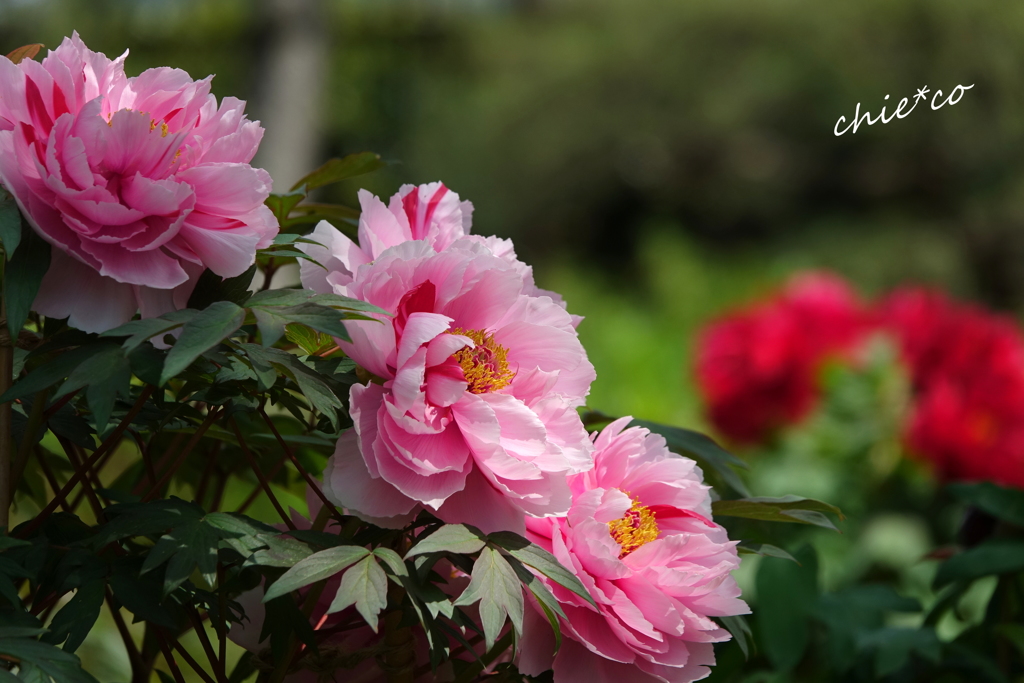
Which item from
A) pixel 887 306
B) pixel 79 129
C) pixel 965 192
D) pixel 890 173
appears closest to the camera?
pixel 79 129

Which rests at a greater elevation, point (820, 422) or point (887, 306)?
point (887, 306)

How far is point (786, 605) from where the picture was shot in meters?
0.74

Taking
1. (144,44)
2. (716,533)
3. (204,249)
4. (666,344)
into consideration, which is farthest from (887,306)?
(144,44)

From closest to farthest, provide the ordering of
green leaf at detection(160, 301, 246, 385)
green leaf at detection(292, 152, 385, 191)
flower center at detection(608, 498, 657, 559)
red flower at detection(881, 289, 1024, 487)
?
1. green leaf at detection(160, 301, 246, 385)
2. flower center at detection(608, 498, 657, 559)
3. green leaf at detection(292, 152, 385, 191)
4. red flower at detection(881, 289, 1024, 487)

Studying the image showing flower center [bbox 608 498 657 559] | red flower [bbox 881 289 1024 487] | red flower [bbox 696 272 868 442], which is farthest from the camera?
red flower [bbox 696 272 868 442]

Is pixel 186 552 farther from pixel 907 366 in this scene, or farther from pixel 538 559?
pixel 907 366

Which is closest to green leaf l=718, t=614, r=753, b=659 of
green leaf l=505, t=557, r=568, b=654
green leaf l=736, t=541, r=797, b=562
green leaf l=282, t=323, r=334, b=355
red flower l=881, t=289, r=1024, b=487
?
green leaf l=736, t=541, r=797, b=562

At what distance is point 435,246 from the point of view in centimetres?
43

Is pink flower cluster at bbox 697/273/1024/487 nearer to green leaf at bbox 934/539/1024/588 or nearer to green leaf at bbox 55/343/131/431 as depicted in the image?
green leaf at bbox 934/539/1024/588

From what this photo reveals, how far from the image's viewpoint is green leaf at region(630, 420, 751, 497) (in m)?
0.59

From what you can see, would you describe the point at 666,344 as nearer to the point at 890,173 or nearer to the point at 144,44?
the point at 890,173

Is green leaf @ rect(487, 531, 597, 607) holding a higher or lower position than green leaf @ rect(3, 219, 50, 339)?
lower

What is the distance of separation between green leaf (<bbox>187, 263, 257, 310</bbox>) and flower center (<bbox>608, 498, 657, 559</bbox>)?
195mm

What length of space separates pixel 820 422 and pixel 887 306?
0.32 meters
